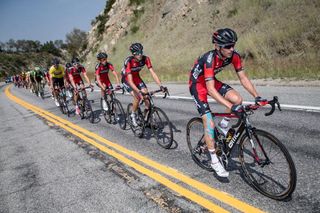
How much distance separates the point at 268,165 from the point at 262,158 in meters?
0.16

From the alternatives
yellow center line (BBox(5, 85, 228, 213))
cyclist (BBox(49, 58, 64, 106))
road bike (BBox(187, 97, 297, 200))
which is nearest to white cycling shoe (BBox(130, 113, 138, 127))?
yellow center line (BBox(5, 85, 228, 213))

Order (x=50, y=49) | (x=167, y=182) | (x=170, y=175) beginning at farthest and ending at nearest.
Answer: (x=50, y=49)
(x=170, y=175)
(x=167, y=182)

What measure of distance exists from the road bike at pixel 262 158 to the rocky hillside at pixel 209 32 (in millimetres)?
8687

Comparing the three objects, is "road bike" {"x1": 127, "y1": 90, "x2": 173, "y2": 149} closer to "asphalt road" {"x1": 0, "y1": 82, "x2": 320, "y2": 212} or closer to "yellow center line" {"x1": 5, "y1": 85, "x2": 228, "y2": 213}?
"asphalt road" {"x1": 0, "y1": 82, "x2": 320, "y2": 212}

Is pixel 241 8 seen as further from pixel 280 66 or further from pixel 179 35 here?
pixel 280 66

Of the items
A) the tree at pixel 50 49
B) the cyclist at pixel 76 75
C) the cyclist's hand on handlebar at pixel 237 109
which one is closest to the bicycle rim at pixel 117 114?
the cyclist at pixel 76 75

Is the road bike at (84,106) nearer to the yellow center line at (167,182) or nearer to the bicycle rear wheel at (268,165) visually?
the yellow center line at (167,182)

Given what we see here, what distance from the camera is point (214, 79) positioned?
4902mm

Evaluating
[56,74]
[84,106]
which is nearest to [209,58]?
[84,106]

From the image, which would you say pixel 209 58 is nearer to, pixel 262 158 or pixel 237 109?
pixel 237 109

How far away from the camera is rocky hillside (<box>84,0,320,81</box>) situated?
617 inches

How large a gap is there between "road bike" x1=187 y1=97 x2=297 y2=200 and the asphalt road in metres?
0.16

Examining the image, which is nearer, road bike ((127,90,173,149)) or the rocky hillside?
road bike ((127,90,173,149))

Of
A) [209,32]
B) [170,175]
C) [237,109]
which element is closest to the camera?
[237,109]
